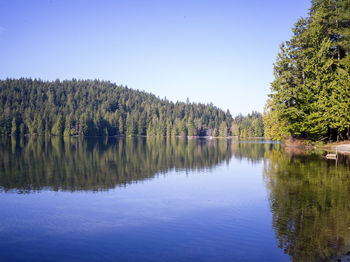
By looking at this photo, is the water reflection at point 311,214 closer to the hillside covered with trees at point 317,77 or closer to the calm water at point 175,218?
the calm water at point 175,218

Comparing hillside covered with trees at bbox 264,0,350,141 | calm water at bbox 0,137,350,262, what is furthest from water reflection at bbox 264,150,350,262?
hillside covered with trees at bbox 264,0,350,141

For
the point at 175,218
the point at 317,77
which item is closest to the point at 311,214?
the point at 175,218

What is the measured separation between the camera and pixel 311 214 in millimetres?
13773

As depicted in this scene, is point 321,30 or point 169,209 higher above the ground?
point 321,30

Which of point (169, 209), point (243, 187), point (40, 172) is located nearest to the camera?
point (169, 209)

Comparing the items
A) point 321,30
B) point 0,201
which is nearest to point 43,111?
point 321,30

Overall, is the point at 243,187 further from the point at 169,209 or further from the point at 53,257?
the point at 53,257

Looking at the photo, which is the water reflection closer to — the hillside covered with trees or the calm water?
the calm water

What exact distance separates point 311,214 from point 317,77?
1730 inches

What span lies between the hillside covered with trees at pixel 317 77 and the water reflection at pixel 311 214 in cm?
2928

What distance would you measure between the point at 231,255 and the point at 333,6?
5579 cm

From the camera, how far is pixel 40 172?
2744 cm

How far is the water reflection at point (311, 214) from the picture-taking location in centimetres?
1012

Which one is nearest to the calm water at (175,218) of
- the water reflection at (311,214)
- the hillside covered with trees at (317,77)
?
the water reflection at (311,214)
